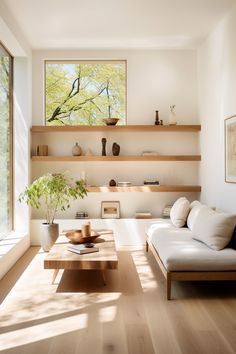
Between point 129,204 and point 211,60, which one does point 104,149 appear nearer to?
point 129,204

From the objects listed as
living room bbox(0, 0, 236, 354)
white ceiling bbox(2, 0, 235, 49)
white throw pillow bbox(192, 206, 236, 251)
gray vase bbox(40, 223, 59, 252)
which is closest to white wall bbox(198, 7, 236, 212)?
living room bbox(0, 0, 236, 354)

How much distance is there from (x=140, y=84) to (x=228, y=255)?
3582 mm

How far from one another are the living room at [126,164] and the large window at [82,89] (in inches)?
3.4

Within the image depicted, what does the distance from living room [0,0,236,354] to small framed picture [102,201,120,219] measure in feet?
0.17

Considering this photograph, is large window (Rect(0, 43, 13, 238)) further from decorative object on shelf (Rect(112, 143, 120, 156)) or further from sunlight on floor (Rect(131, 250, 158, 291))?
sunlight on floor (Rect(131, 250, 158, 291))

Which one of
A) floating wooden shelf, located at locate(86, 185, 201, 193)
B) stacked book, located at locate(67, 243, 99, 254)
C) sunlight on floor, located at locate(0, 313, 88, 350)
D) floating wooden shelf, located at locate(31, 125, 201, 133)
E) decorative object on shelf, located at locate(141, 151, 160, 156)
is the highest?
floating wooden shelf, located at locate(31, 125, 201, 133)

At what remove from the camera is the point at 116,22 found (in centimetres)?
503

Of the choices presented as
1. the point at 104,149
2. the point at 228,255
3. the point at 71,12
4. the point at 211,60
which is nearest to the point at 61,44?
the point at 71,12

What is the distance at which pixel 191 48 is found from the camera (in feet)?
20.4

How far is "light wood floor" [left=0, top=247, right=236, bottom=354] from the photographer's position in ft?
8.64

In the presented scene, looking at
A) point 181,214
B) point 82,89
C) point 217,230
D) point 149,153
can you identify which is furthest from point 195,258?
point 82,89

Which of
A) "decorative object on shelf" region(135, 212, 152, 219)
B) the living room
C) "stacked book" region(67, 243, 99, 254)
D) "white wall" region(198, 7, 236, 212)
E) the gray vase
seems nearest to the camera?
the living room

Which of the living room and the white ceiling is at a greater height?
the white ceiling

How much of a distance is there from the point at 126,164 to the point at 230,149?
204cm
